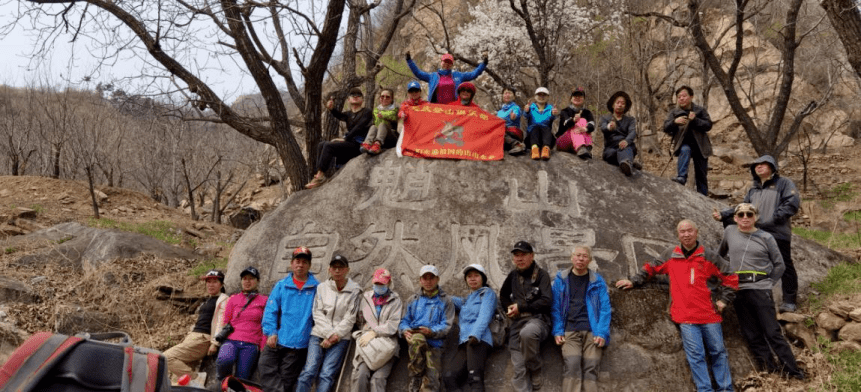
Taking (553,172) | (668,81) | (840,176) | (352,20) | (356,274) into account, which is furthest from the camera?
(668,81)

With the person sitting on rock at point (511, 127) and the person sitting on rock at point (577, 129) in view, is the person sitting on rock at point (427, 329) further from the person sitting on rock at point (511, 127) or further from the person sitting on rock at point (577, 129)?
the person sitting on rock at point (577, 129)

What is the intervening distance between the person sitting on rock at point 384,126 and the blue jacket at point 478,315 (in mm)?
3388

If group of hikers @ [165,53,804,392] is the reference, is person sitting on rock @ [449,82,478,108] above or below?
above

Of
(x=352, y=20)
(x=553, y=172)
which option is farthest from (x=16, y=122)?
(x=553, y=172)

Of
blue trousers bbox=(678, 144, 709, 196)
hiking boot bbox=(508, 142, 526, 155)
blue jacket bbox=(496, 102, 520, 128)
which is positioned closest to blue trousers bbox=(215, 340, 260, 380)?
hiking boot bbox=(508, 142, 526, 155)

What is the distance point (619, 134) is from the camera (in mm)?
8719

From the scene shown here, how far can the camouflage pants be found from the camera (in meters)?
5.97

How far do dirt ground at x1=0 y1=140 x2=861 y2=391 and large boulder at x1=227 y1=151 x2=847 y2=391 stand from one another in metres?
1.61

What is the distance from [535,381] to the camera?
616 centimetres

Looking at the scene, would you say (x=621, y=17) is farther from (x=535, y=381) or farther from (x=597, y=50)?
(x=535, y=381)

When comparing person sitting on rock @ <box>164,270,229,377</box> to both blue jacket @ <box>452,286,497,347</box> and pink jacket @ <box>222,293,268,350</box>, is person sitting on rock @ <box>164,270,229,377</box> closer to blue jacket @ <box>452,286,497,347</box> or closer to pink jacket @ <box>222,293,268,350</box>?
pink jacket @ <box>222,293,268,350</box>

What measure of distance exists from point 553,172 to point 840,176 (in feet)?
53.1

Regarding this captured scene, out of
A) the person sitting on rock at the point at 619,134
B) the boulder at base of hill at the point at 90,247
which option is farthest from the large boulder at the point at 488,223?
the boulder at base of hill at the point at 90,247

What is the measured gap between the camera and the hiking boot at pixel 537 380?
6137 mm
